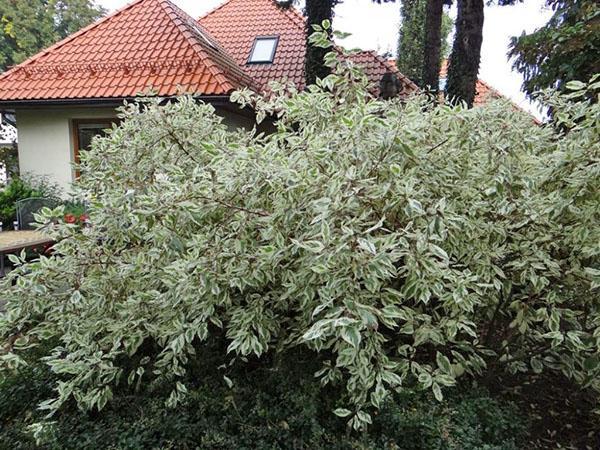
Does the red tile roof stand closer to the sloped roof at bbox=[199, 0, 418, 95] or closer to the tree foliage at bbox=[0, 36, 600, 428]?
the sloped roof at bbox=[199, 0, 418, 95]

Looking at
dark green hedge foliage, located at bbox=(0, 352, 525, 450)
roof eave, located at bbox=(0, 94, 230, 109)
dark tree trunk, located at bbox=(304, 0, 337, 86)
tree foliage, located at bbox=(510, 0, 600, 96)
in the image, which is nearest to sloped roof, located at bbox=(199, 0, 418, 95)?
dark tree trunk, located at bbox=(304, 0, 337, 86)

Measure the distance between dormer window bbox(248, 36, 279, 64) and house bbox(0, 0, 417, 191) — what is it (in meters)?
0.03

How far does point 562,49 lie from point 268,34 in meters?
6.30

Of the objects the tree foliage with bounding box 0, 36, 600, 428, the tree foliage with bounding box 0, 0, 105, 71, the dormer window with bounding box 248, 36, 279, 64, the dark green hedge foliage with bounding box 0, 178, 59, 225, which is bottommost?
the dark green hedge foliage with bounding box 0, 178, 59, 225

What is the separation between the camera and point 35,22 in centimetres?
1739

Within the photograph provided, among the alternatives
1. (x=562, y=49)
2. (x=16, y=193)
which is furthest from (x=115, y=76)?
(x=562, y=49)

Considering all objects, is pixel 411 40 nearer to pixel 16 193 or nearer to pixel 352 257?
pixel 16 193

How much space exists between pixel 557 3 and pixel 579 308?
25.6ft

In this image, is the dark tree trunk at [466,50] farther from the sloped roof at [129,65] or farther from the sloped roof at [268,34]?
the sloped roof at [129,65]

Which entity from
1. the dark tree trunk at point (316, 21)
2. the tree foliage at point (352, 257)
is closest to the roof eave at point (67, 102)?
the dark tree trunk at point (316, 21)

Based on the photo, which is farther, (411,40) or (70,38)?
(411,40)

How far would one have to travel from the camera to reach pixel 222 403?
2232 millimetres

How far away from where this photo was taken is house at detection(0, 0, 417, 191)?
7.38 metres

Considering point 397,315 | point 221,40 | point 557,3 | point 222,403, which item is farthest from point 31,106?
point 557,3
